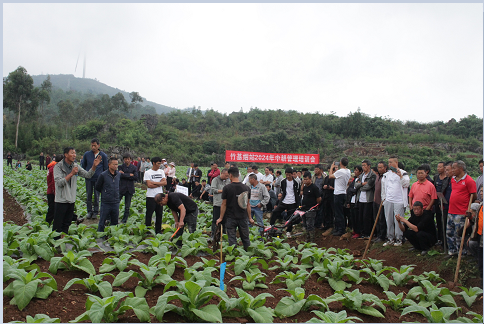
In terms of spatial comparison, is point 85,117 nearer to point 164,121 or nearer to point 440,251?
point 164,121

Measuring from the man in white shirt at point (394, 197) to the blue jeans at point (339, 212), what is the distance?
4.34 ft

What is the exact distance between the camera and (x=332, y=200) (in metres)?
9.24

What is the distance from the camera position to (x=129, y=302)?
3.53m

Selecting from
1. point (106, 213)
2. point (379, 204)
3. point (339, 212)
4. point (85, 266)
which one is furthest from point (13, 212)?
point (379, 204)

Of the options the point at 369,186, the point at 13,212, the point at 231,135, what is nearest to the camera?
the point at 369,186

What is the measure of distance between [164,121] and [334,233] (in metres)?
71.2

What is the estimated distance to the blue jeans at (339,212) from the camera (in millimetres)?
8672

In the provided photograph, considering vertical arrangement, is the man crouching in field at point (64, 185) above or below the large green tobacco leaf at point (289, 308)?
above

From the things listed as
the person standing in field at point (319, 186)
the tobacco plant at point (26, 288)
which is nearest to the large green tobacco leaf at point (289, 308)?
the tobacco plant at point (26, 288)

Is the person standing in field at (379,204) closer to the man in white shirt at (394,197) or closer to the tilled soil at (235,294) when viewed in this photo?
the man in white shirt at (394,197)

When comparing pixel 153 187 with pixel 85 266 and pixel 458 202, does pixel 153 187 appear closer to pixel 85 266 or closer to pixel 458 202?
pixel 85 266

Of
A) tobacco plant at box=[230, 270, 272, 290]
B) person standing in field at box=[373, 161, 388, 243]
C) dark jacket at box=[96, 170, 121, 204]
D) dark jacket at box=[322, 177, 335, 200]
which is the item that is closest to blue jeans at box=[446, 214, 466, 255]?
person standing in field at box=[373, 161, 388, 243]

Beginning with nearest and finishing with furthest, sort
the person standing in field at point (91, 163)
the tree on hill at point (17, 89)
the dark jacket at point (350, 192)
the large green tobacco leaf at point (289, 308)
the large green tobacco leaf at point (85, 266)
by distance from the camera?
the large green tobacco leaf at point (289, 308), the large green tobacco leaf at point (85, 266), the person standing in field at point (91, 163), the dark jacket at point (350, 192), the tree on hill at point (17, 89)

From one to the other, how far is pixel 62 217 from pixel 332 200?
22.4 feet
